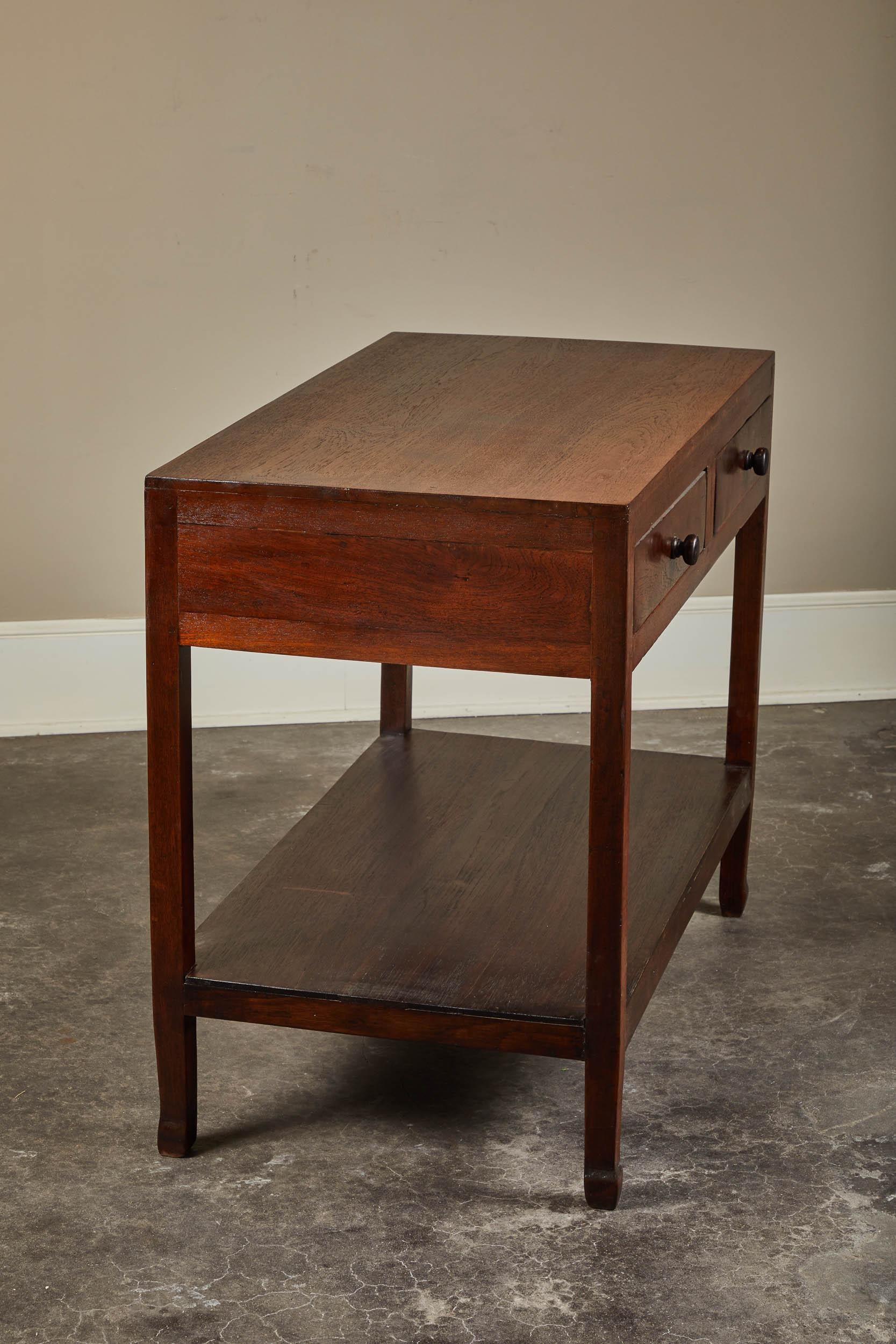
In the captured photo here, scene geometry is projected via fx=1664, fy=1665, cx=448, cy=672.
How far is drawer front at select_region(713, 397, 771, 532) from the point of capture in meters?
2.32

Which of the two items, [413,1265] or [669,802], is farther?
[669,802]

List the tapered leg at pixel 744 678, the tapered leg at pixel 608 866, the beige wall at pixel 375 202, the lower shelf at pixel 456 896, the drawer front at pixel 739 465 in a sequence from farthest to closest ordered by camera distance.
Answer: the beige wall at pixel 375 202
the tapered leg at pixel 744 678
the drawer front at pixel 739 465
the lower shelf at pixel 456 896
the tapered leg at pixel 608 866

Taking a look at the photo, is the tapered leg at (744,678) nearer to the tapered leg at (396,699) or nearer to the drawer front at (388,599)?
the tapered leg at (396,699)

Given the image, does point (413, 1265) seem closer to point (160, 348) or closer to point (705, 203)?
point (160, 348)

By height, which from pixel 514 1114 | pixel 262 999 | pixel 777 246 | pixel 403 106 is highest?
pixel 403 106

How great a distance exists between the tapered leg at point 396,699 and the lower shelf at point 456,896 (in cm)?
3

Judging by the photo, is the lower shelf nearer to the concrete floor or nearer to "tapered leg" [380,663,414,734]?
"tapered leg" [380,663,414,734]

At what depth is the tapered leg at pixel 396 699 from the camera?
115 inches

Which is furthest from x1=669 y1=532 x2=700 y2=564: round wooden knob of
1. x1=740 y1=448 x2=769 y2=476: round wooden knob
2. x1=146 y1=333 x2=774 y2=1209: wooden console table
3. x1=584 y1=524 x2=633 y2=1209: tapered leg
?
x1=740 y1=448 x2=769 y2=476: round wooden knob

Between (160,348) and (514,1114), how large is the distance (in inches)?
79.5

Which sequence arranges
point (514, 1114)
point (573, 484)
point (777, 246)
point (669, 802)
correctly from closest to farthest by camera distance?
point (573, 484), point (514, 1114), point (669, 802), point (777, 246)

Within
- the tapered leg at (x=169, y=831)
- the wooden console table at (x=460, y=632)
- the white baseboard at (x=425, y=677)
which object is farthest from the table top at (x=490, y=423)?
the white baseboard at (x=425, y=677)

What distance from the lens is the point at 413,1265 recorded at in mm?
1949

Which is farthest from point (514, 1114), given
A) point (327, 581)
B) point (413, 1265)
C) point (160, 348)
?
point (160, 348)
